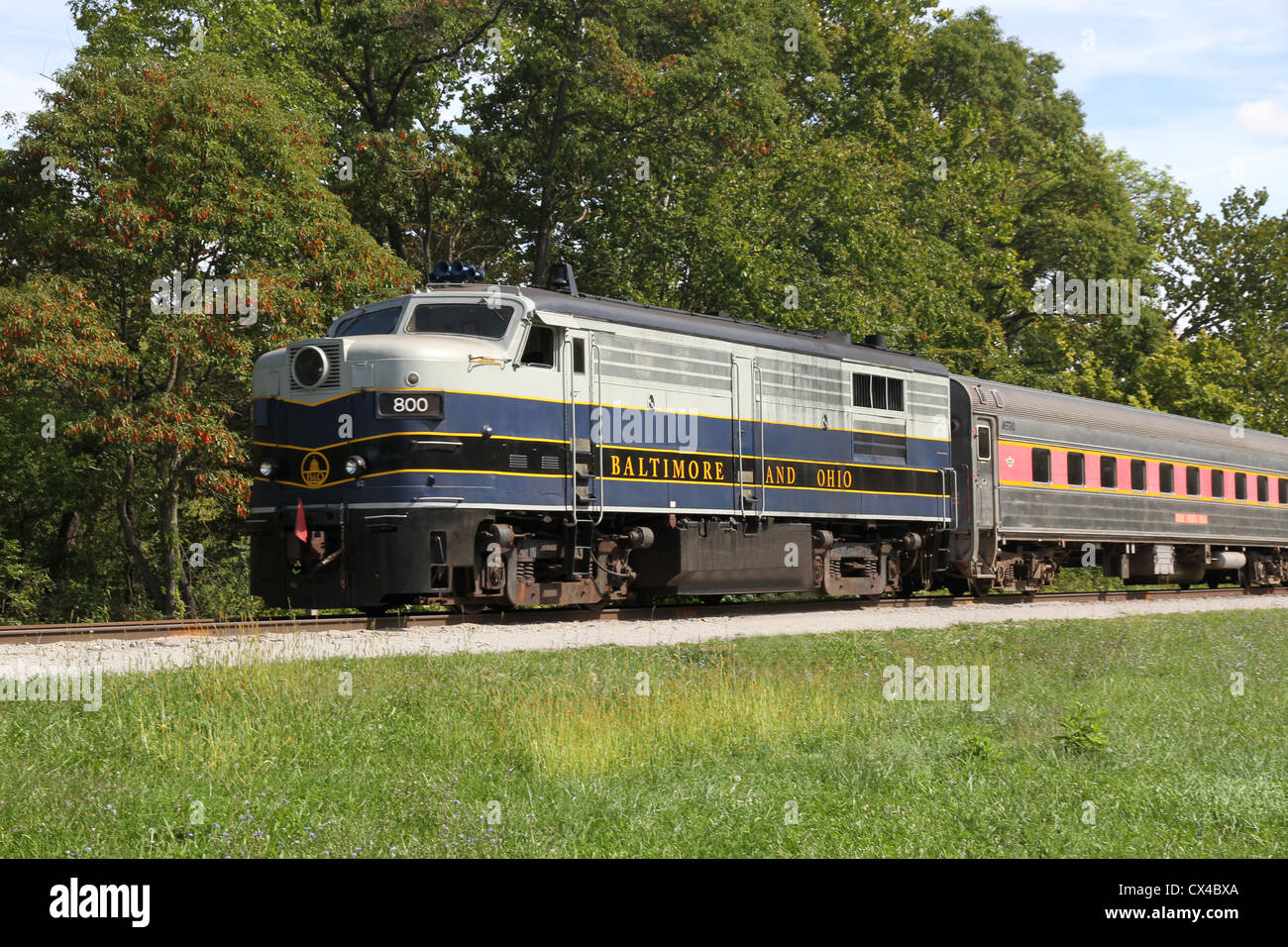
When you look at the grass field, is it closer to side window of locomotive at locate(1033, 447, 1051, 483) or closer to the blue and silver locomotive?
the blue and silver locomotive

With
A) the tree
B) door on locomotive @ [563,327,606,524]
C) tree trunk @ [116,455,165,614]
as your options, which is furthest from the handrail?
tree trunk @ [116,455,165,614]

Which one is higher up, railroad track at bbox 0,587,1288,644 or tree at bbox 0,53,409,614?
tree at bbox 0,53,409,614

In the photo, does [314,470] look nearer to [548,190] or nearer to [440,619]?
[440,619]

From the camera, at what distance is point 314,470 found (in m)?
15.9

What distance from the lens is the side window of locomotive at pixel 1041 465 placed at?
25859 millimetres

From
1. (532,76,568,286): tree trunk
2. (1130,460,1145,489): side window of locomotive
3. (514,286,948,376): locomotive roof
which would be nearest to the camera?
(514,286,948,376): locomotive roof

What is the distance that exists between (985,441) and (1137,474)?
→ 5.96m

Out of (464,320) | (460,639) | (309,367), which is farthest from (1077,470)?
(309,367)

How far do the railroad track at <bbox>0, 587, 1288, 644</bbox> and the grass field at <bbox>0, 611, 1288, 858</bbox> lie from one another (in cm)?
279

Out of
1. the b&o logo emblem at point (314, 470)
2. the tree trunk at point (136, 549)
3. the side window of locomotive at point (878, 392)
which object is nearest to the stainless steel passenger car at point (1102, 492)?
the side window of locomotive at point (878, 392)

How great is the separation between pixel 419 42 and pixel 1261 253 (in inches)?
1447

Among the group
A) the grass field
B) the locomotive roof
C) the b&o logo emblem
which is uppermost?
the locomotive roof

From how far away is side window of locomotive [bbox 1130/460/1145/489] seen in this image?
93.5ft

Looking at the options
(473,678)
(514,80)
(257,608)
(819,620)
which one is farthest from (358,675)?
(514,80)
